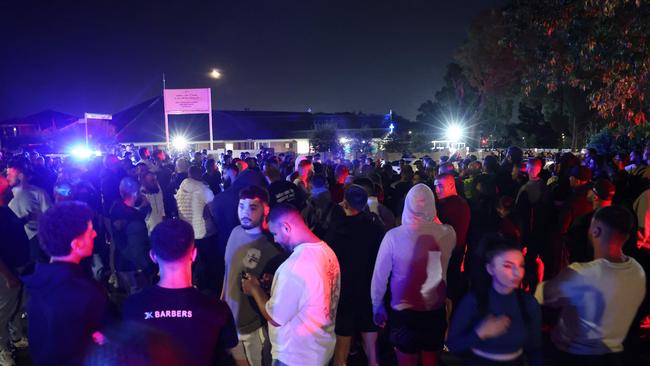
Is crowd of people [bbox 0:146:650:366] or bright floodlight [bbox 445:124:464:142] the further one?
bright floodlight [bbox 445:124:464:142]

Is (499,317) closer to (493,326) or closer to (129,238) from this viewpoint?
(493,326)

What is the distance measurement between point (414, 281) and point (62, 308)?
103 inches

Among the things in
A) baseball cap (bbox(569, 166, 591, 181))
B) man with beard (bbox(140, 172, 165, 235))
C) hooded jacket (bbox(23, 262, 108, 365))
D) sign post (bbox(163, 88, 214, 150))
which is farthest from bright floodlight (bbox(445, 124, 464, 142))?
hooded jacket (bbox(23, 262, 108, 365))

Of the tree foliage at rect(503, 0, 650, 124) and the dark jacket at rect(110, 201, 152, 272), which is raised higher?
the tree foliage at rect(503, 0, 650, 124)

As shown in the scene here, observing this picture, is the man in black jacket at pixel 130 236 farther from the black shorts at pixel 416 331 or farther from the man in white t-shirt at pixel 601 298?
the man in white t-shirt at pixel 601 298

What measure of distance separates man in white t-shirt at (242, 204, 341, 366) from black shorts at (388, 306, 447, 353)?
2.94ft

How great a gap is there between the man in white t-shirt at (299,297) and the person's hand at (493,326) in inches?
40.5

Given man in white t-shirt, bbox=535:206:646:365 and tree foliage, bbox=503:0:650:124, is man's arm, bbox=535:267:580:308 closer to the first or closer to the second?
man in white t-shirt, bbox=535:206:646:365

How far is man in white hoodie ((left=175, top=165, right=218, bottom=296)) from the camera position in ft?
22.0

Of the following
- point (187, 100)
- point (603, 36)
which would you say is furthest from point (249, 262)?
point (187, 100)

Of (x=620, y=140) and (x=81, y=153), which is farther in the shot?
(x=620, y=140)

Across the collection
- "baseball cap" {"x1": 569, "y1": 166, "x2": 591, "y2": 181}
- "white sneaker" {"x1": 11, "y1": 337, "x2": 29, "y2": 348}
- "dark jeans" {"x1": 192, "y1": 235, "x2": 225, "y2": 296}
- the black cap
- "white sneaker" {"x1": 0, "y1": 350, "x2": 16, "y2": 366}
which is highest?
"baseball cap" {"x1": 569, "y1": 166, "x2": 591, "y2": 181}

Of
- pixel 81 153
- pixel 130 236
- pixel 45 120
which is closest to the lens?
pixel 130 236

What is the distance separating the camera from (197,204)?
6719mm
